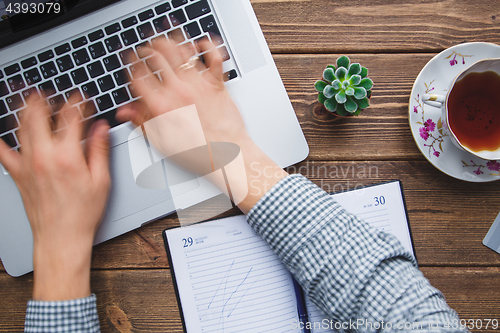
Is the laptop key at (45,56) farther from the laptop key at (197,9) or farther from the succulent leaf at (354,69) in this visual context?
the succulent leaf at (354,69)

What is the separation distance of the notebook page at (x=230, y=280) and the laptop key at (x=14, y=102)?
321 millimetres

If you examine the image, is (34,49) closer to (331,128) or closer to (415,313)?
(331,128)

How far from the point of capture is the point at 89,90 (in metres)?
0.49

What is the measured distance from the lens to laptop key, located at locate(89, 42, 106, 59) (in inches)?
19.7

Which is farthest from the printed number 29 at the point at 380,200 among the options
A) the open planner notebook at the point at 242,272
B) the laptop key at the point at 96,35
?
the laptop key at the point at 96,35

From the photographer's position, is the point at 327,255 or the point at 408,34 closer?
the point at 327,255

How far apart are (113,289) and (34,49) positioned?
44cm

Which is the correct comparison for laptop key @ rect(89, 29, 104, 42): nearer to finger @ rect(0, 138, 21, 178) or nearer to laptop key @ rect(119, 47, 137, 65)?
laptop key @ rect(119, 47, 137, 65)

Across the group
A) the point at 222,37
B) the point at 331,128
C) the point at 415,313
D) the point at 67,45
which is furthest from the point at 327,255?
the point at 67,45

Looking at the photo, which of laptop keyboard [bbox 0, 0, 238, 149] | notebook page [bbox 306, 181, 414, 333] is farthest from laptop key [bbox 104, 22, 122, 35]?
notebook page [bbox 306, 181, 414, 333]

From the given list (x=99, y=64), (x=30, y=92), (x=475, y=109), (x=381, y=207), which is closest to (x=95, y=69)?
(x=99, y=64)

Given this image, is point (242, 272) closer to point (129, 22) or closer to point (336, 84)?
point (336, 84)

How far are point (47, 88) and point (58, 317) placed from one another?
359 millimetres

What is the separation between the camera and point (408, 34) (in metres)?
0.58
